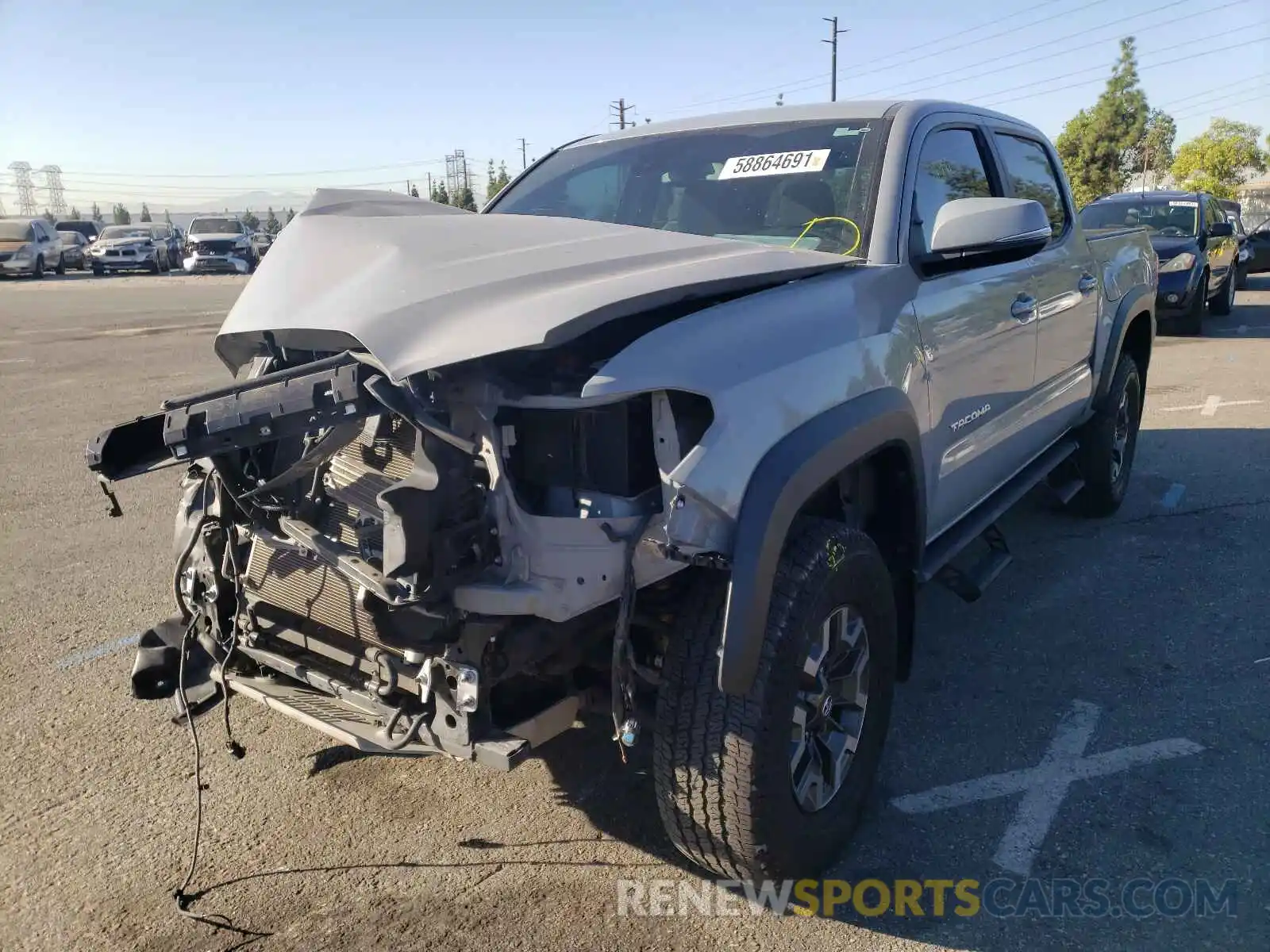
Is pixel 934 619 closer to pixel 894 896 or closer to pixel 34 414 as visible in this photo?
pixel 894 896

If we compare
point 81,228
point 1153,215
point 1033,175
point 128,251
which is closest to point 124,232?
point 128,251

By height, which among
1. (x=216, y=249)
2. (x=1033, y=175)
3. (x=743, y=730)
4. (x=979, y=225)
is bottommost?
(x=743, y=730)

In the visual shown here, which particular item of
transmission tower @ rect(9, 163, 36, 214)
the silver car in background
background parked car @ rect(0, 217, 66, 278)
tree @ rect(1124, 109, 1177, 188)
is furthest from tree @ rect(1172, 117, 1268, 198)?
transmission tower @ rect(9, 163, 36, 214)

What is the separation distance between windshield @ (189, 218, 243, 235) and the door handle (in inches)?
1248

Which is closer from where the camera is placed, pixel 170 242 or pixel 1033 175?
pixel 1033 175

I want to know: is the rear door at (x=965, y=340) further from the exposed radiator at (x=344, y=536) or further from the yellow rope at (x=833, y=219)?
the exposed radiator at (x=344, y=536)

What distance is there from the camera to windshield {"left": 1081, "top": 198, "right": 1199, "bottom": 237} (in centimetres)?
1316

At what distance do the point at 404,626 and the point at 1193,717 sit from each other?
2.80 m

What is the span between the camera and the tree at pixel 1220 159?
38594 millimetres

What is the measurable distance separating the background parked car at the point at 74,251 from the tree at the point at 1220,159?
127 feet

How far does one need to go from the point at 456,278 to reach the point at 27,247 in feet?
103

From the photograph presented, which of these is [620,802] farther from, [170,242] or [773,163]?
[170,242]

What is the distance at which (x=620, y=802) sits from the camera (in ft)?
10.2

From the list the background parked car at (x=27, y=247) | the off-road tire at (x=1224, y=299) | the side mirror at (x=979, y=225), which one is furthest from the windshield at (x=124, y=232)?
the side mirror at (x=979, y=225)
